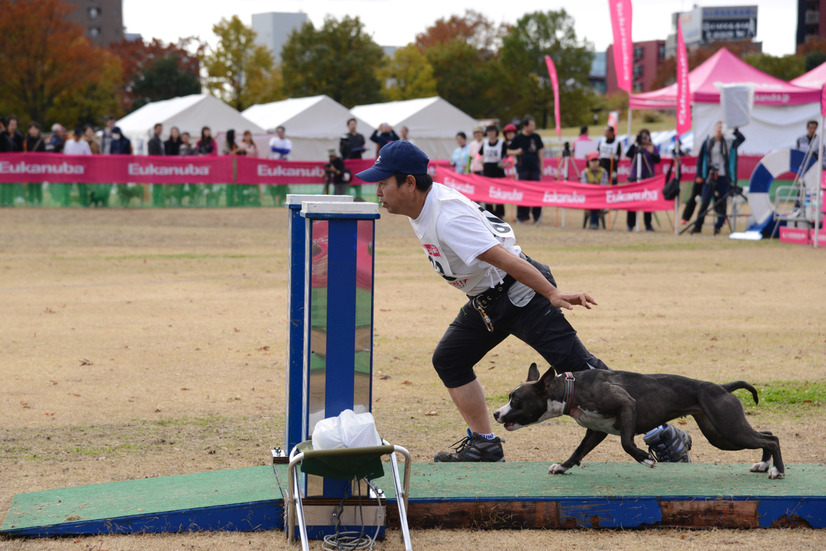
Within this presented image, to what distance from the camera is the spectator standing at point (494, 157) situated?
22406 mm

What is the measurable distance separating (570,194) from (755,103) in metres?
9.81

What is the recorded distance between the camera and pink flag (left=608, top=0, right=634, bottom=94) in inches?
818

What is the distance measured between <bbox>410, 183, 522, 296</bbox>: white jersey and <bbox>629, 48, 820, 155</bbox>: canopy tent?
70.7ft

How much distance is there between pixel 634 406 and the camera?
4.38m

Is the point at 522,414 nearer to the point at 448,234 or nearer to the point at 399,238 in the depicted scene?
the point at 448,234

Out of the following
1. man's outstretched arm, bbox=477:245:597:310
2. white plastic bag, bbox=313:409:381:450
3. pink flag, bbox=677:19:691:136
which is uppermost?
pink flag, bbox=677:19:691:136

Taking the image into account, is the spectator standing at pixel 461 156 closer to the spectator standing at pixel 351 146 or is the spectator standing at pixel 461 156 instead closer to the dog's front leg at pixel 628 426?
the spectator standing at pixel 351 146

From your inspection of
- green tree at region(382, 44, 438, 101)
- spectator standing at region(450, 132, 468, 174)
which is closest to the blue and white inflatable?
spectator standing at region(450, 132, 468, 174)

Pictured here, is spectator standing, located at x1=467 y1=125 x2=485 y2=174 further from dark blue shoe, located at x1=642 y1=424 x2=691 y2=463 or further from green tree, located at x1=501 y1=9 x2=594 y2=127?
green tree, located at x1=501 y1=9 x2=594 y2=127

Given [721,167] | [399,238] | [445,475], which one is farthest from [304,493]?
[721,167]

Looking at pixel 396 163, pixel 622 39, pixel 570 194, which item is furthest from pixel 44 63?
pixel 396 163

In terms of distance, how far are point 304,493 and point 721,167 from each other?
17808 millimetres

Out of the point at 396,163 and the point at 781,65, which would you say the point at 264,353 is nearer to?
the point at 396,163

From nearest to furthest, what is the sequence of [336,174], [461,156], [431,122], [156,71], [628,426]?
[628,426] → [461,156] → [336,174] → [431,122] → [156,71]
